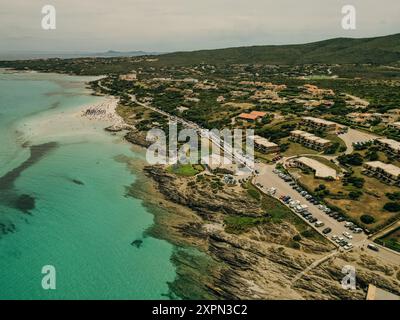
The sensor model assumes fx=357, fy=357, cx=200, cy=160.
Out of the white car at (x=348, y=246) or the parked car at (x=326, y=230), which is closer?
the white car at (x=348, y=246)

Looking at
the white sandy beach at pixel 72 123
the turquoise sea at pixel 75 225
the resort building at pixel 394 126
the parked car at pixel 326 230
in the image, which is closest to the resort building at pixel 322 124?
the resort building at pixel 394 126

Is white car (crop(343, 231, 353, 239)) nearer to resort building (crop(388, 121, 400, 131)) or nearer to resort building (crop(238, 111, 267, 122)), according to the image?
resort building (crop(388, 121, 400, 131))

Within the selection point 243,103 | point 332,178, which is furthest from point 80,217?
point 243,103

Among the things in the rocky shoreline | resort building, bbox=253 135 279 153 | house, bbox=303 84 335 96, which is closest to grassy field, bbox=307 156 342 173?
resort building, bbox=253 135 279 153

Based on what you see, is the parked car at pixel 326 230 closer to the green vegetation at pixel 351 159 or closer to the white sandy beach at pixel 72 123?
the green vegetation at pixel 351 159

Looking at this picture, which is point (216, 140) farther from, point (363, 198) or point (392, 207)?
point (392, 207)

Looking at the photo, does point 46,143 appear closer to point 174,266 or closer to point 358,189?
point 174,266

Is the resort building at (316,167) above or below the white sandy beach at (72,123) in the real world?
below

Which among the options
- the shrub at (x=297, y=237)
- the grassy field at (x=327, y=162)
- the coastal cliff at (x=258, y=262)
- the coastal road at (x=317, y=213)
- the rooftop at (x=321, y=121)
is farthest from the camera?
the rooftop at (x=321, y=121)
